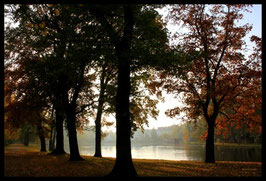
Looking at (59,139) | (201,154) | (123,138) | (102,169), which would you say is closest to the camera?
(123,138)

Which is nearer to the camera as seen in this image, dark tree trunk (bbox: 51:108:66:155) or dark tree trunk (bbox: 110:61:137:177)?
dark tree trunk (bbox: 110:61:137:177)

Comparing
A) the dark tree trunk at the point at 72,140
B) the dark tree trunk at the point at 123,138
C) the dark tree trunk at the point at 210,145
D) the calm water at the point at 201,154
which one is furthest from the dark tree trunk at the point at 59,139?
the calm water at the point at 201,154

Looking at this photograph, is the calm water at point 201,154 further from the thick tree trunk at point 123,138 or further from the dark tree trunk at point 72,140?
the thick tree trunk at point 123,138

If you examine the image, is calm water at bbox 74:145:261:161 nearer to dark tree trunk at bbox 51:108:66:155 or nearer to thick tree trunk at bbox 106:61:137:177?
dark tree trunk at bbox 51:108:66:155

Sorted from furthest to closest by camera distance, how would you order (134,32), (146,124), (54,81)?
1. (146,124)
2. (54,81)
3. (134,32)

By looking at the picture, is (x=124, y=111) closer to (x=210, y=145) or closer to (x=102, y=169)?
(x=102, y=169)

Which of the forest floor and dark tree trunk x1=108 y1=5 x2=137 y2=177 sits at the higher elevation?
dark tree trunk x1=108 y1=5 x2=137 y2=177

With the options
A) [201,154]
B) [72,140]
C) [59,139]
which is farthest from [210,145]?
[201,154]

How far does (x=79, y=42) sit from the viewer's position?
1232 cm

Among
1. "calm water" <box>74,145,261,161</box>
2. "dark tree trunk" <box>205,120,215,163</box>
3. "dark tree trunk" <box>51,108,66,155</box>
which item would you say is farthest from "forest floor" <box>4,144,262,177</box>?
"calm water" <box>74,145,261,161</box>
